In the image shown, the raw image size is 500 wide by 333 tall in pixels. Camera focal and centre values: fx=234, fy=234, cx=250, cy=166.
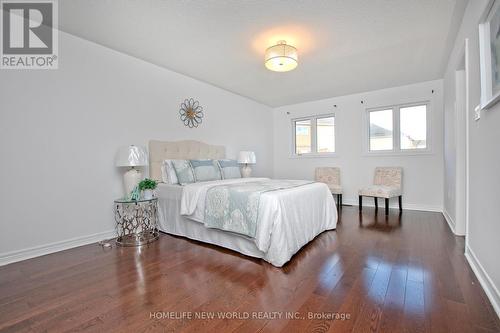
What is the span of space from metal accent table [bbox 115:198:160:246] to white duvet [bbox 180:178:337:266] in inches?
24.1

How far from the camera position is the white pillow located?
333cm

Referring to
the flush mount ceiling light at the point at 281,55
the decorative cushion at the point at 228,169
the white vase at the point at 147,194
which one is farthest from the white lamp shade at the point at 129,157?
the flush mount ceiling light at the point at 281,55

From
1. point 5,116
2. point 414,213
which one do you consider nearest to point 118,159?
point 5,116

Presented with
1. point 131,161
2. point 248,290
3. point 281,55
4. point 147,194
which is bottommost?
point 248,290

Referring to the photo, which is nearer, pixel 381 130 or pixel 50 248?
pixel 50 248

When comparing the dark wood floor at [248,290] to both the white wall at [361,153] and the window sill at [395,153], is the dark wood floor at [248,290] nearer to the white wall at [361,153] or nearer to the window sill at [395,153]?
the white wall at [361,153]

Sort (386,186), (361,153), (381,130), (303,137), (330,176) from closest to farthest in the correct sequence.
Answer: (386,186), (381,130), (361,153), (330,176), (303,137)

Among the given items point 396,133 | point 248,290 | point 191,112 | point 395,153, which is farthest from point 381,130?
point 248,290

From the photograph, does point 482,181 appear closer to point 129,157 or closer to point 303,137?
point 129,157

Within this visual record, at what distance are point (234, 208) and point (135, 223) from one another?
5.36 ft

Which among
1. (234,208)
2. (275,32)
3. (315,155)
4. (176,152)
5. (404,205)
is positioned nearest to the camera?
(234,208)

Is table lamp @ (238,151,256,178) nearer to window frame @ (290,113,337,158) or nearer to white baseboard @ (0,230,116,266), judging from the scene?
window frame @ (290,113,337,158)

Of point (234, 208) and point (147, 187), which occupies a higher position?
point (147, 187)

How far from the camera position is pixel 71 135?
2.74 meters
